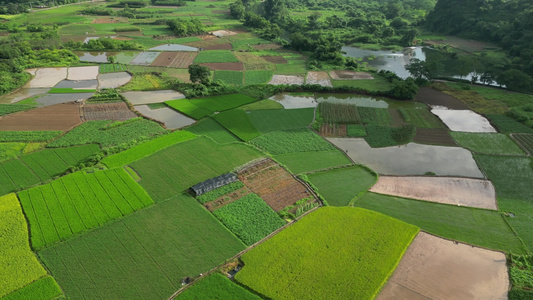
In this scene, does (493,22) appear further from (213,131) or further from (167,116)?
(167,116)

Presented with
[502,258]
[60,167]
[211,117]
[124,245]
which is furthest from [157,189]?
[502,258]

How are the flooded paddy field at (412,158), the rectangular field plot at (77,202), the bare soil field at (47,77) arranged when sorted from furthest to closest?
the bare soil field at (47,77) → the flooded paddy field at (412,158) → the rectangular field plot at (77,202)

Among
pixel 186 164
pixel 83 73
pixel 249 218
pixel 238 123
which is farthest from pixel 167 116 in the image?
pixel 83 73

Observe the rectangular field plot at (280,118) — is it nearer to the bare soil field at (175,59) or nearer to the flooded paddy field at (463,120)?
the flooded paddy field at (463,120)

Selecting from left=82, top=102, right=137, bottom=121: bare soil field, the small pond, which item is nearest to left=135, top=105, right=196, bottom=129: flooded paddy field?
left=82, top=102, right=137, bottom=121: bare soil field

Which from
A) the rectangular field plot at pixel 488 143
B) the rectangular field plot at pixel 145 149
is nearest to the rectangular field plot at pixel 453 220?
the rectangular field plot at pixel 488 143

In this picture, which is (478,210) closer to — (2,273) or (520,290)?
(520,290)

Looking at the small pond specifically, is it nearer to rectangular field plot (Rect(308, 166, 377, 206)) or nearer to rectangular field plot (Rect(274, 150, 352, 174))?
rectangular field plot (Rect(274, 150, 352, 174))
